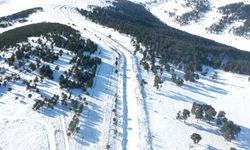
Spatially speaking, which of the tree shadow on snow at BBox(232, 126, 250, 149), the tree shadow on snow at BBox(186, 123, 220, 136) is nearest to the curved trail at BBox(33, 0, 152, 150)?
the tree shadow on snow at BBox(186, 123, 220, 136)

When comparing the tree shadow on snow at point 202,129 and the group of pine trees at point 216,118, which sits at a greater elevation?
the group of pine trees at point 216,118

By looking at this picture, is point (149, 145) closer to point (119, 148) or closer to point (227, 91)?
point (119, 148)

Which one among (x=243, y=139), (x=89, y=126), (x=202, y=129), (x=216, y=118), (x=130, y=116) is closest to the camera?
(x=89, y=126)

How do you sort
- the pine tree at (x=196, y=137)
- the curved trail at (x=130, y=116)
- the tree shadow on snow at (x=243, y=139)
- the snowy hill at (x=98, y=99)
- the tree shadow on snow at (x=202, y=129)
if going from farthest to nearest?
the tree shadow on snow at (x=202, y=129) → the tree shadow on snow at (x=243, y=139) → the pine tree at (x=196, y=137) → the curved trail at (x=130, y=116) → the snowy hill at (x=98, y=99)

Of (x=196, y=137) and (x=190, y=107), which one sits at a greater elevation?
(x=190, y=107)

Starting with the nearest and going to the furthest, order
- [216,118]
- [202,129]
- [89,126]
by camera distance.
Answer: [89,126], [202,129], [216,118]

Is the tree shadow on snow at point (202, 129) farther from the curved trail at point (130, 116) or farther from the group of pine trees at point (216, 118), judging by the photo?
the curved trail at point (130, 116)

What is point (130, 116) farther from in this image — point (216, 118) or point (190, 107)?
point (216, 118)

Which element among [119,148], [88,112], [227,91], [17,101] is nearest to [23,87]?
[17,101]

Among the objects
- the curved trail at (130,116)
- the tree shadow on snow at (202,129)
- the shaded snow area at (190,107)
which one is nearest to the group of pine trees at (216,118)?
the shaded snow area at (190,107)

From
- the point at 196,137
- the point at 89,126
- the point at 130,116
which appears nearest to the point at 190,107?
the point at 130,116

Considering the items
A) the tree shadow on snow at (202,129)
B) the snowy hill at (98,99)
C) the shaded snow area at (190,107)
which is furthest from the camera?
the tree shadow on snow at (202,129)

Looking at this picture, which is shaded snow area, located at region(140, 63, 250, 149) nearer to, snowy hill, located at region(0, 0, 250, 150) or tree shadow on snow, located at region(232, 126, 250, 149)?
tree shadow on snow, located at region(232, 126, 250, 149)
